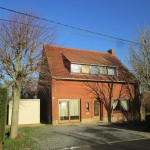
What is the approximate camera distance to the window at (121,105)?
96.1 ft

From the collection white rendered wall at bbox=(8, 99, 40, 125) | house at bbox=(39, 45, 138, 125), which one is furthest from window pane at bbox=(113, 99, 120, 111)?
white rendered wall at bbox=(8, 99, 40, 125)

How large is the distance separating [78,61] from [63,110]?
5.31m

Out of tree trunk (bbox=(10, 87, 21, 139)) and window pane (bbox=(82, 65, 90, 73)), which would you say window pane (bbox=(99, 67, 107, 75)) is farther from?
tree trunk (bbox=(10, 87, 21, 139))

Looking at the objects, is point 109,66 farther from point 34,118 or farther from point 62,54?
point 34,118

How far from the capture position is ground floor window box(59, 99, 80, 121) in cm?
2577

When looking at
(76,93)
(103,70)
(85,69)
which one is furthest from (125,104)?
(76,93)

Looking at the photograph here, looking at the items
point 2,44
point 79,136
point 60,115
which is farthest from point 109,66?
point 2,44

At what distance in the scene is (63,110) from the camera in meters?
25.8

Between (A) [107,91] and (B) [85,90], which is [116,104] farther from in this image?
(B) [85,90]

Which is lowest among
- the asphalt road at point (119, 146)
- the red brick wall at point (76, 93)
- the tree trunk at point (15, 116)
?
the asphalt road at point (119, 146)

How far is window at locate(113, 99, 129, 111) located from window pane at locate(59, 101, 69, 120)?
19.7 feet

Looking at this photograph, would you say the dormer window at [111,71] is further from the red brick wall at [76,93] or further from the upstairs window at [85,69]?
the upstairs window at [85,69]

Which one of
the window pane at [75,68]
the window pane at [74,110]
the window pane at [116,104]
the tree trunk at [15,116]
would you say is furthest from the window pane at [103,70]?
the tree trunk at [15,116]

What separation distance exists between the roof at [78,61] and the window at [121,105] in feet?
7.96
